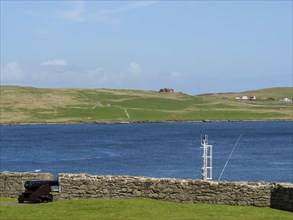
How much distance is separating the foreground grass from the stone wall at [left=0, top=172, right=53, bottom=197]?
16.8 ft

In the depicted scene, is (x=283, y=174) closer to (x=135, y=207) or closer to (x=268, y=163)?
(x=268, y=163)

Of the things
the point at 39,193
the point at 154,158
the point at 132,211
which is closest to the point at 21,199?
the point at 39,193

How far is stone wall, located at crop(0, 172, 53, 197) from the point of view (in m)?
34.5

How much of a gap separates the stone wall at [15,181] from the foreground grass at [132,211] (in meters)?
5.13

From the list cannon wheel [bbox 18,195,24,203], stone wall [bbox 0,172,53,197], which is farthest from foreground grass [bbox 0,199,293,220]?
stone wall [bbox 0,172,53,197]

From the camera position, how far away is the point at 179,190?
29.2 metres

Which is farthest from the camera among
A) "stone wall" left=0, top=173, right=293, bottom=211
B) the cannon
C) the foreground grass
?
the cannon

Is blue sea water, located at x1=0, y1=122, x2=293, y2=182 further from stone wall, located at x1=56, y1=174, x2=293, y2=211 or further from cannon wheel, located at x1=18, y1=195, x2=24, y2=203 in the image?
cannon wheel, located at x1=18, y1=195, x2=24, y2=203

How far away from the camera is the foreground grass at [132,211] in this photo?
25.7 meters

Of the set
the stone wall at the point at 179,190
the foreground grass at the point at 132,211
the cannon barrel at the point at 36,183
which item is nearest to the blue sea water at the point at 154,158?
the cannon barrel at the point at 36,183

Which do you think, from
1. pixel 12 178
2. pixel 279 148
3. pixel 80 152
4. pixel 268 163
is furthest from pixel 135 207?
pixel 279 148

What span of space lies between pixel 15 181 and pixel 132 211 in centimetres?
1018

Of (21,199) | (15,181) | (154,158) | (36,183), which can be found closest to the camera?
(21,199)

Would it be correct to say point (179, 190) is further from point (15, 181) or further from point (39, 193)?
point (15, 181)
